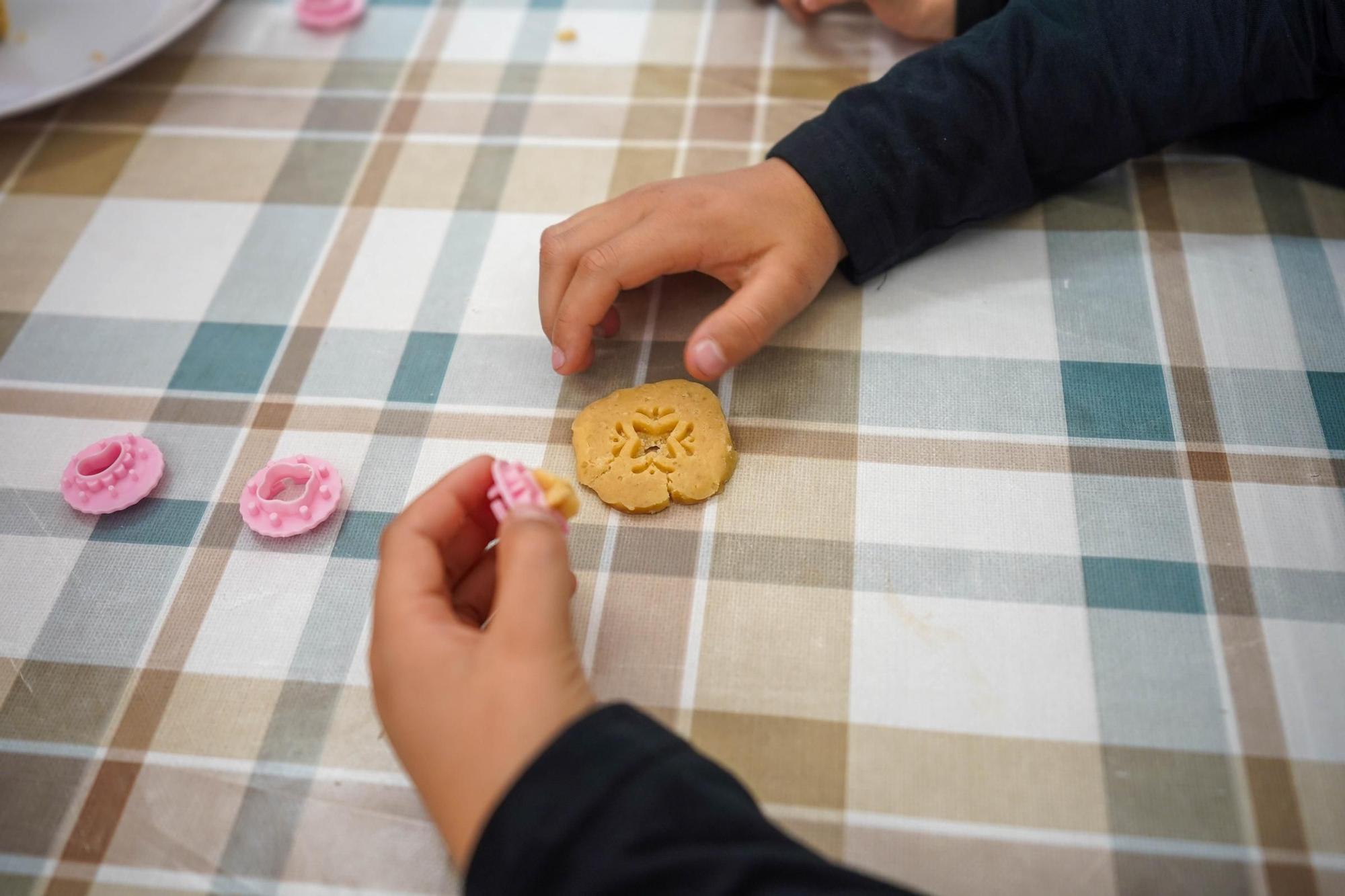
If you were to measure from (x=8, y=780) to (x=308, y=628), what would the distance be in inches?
8.4

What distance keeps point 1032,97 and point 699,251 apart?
1.06 feet

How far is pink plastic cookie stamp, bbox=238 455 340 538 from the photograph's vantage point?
2.44 feet

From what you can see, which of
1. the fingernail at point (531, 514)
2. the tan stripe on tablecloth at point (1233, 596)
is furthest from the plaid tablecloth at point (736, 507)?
the fingernail at point (531, 514)

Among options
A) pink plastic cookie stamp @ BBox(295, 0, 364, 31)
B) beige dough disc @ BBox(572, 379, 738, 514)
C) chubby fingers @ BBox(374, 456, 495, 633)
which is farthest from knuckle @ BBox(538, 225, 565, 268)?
pink plastic cookie stamp @ BBox(295, 0, 364, 31)

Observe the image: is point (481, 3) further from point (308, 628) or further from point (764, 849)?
point (764, 849)

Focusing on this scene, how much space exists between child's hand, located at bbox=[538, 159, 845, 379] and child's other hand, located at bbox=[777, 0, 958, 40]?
34 centimetres

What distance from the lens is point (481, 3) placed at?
120 cm

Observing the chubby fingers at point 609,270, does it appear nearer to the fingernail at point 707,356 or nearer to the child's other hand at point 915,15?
the fingernail at point 707,356

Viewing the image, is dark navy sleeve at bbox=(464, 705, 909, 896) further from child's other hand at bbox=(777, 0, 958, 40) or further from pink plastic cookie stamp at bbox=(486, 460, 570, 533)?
child's other hand at bbox=(777, 0, 958, 40)

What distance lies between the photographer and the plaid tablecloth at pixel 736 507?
24.1 inches

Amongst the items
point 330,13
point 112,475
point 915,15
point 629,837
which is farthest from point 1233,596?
point 330,13

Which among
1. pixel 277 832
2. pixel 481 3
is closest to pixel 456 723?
pixel 277 832

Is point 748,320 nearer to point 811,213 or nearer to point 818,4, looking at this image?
point 811,213

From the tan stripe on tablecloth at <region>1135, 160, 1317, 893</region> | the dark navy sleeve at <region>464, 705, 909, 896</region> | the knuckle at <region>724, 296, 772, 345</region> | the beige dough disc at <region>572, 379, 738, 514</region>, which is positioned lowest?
the tan stripe on tablecloth at <region>1135, 160, 1317, 893</region>
